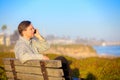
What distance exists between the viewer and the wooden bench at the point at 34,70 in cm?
544

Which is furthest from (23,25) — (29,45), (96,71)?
(96,71)

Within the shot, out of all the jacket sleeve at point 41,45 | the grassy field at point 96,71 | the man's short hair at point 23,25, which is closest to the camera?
the man's short hair at point 23,25

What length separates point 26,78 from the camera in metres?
6.19

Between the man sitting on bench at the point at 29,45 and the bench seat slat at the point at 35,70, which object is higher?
the man sitting on bench at the point at 29,45

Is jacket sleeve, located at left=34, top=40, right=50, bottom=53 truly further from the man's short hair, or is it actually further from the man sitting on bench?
the man's short hair

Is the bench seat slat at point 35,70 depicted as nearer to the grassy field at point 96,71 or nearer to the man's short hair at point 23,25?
the man's short hair at point 23,25

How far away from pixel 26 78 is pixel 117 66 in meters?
7.81

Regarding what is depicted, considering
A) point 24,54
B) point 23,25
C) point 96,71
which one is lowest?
point 96,71

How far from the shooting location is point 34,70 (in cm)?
591

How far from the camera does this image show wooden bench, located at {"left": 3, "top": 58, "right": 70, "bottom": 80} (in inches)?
214

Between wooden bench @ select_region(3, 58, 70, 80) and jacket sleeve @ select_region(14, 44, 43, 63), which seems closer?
Result: wooden bench @ select_region(3, 58, 70, 80)

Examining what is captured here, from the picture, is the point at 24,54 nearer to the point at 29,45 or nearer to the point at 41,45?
the point at 29,45

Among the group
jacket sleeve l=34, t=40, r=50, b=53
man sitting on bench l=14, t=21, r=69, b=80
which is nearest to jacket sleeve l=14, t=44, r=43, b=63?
man sitting on bench l=14, t=21, r=69, b=80

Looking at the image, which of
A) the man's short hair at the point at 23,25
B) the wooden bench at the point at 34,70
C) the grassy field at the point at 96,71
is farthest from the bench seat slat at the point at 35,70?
the grassy field at the point at 96,71
